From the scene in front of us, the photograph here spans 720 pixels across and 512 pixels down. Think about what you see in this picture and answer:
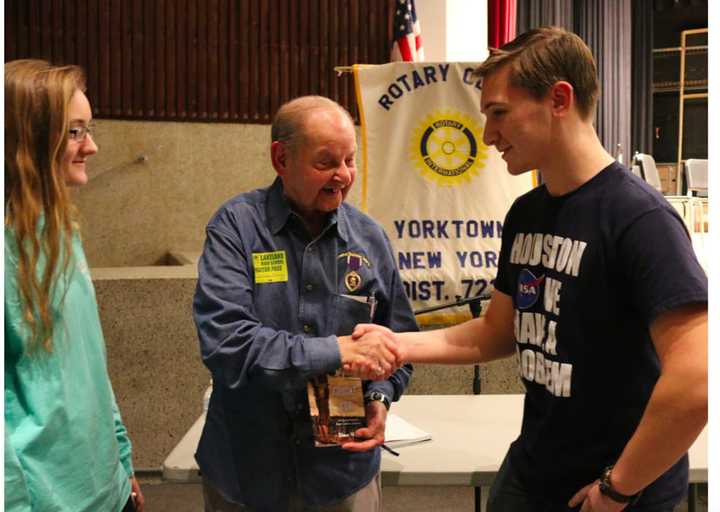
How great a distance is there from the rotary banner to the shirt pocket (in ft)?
5.59

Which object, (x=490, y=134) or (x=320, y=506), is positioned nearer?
(x=490, y=134)

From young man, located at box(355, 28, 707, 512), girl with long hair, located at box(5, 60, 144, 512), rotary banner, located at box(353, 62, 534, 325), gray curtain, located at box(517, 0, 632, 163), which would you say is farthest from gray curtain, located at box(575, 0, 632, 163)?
girl with long hair, located at box(5, 60, 144, 512)

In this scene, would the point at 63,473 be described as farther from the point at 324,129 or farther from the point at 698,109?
the point at 698,109

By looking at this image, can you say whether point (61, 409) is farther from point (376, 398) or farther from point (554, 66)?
point (554, 66)

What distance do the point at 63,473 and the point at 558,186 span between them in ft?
3.56

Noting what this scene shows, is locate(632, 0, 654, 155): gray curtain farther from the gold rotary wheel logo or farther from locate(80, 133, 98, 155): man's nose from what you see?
locate(80, 133, 98, 155): man's nose

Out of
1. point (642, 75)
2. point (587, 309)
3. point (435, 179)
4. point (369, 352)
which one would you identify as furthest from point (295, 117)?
point (642, 75)

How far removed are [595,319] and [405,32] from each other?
3837 mm

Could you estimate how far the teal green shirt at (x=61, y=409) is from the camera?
1314 mm

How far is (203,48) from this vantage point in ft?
20.7

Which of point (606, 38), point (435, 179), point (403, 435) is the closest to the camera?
point (403, 435)

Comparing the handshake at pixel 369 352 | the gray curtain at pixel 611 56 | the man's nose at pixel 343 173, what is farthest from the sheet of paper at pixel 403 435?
the gray curtain at pixel 611 56

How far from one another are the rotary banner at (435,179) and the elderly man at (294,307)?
1701 mm

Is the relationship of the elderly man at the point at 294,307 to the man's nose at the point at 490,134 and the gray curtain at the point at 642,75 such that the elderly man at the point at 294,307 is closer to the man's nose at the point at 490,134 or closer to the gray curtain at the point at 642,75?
the man's nose at the point at 490,134
